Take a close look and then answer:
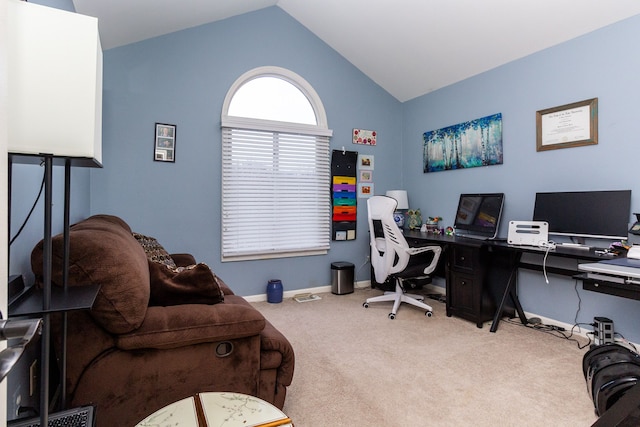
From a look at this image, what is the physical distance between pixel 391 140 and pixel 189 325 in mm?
3857

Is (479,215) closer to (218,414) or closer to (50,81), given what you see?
(218,414)

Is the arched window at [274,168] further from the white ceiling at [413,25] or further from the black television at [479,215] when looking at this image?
the black television at [479,215]

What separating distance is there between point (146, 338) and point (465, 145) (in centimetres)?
360

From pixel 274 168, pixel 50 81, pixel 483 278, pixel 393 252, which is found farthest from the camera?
pixel 274 168

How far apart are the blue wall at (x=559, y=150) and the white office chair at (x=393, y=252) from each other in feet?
3.08

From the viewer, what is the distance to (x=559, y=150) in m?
2.91

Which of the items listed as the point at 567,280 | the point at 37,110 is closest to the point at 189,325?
the point at 37,110

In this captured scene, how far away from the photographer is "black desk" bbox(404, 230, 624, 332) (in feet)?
9.59

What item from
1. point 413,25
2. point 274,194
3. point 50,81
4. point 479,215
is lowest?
point 479,215

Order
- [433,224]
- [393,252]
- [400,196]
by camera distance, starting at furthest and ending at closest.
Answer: [400,196], [433,224], [393,252]

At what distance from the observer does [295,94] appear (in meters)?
4.04

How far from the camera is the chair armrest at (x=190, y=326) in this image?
1324mm

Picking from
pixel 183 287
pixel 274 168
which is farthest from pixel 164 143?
pixel 183 287

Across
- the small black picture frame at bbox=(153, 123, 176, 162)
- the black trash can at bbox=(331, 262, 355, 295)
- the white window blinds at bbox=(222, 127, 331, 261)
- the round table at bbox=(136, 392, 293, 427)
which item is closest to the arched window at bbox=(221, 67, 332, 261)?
the white window blinds at bbox=(222, 127, 331, 261)
